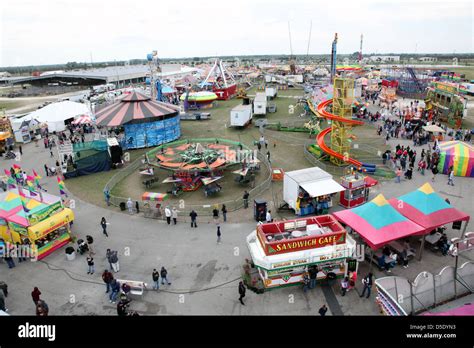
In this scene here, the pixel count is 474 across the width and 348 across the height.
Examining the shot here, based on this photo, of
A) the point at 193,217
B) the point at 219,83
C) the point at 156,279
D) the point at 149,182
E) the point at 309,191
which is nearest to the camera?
the point at 156,279

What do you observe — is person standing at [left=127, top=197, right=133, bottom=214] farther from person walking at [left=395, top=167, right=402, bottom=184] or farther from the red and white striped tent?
the red and white striped tent

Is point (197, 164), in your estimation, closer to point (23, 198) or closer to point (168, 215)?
point (168, 215)

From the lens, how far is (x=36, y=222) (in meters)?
15.0

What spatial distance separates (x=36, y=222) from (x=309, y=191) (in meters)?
13.6

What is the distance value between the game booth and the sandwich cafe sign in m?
10.4

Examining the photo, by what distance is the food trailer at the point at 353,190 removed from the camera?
1867cm

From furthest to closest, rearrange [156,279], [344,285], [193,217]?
[193,217] < [156,279] < [344,285]

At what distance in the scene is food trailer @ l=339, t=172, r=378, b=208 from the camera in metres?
18.7

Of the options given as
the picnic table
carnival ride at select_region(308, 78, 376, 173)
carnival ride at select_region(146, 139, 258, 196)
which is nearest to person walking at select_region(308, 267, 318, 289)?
carnival ride at select_region(146, 139, 258, 196)

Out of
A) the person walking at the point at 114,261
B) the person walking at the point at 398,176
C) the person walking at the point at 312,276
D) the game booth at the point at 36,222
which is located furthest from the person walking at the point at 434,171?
the game booth at the point at 36,222

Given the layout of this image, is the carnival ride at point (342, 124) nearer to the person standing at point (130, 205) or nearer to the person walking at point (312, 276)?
the person walking at point (312, 276)

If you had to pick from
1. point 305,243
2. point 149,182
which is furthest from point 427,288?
point 149,182

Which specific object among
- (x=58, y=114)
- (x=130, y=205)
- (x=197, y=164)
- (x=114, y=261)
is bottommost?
(x=114, y=261)
